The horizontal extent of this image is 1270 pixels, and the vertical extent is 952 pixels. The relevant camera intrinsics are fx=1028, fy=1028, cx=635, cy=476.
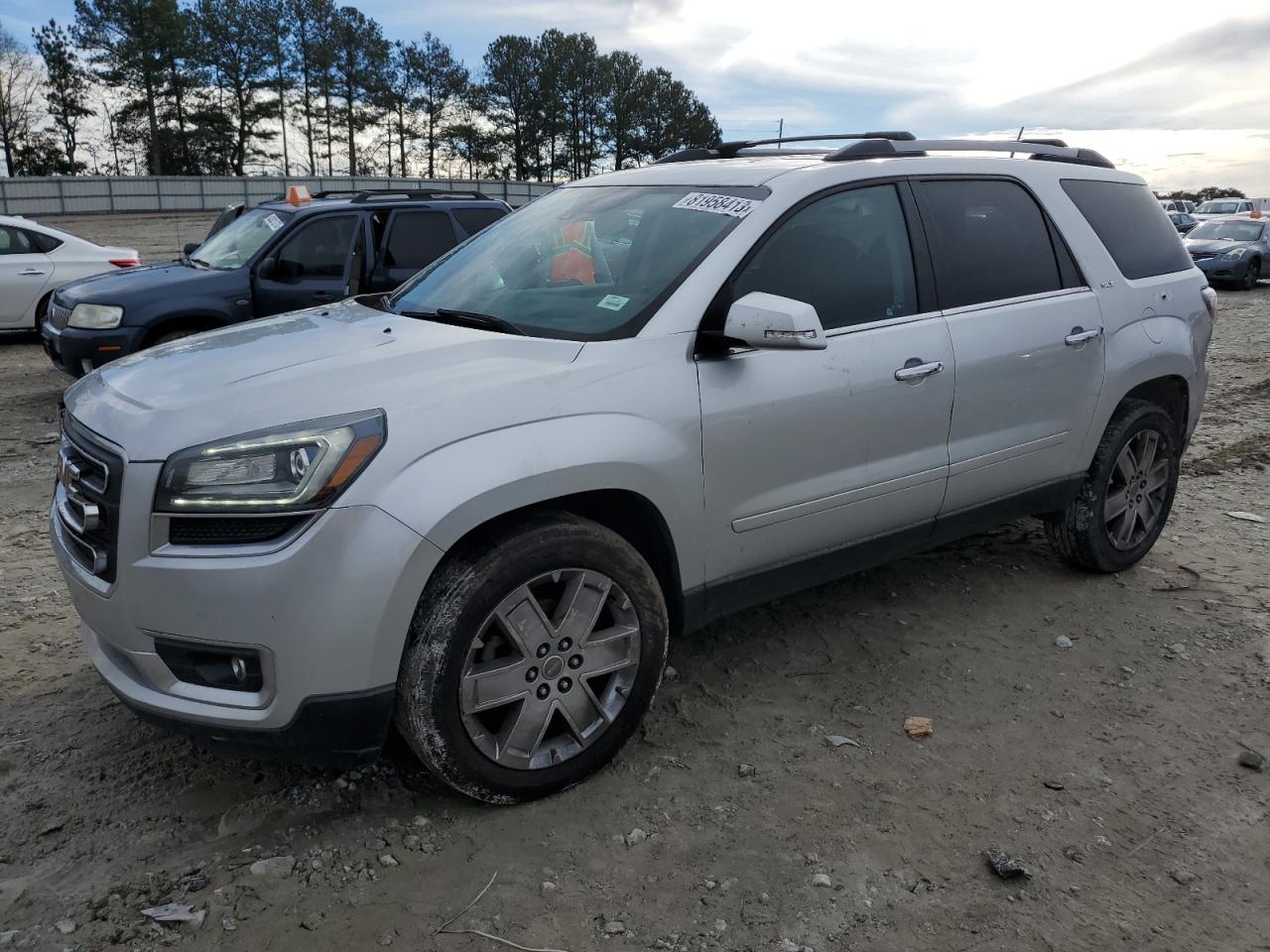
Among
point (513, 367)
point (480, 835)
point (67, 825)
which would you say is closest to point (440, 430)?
point (513, 367)

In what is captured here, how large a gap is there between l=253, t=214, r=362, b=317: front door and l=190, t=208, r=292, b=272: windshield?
0.94 ft

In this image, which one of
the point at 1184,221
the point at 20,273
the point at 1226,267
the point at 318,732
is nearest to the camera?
the point at 318,732

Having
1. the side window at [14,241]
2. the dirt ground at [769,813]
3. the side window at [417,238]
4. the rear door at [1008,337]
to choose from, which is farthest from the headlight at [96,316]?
the rear door at [1008,337]

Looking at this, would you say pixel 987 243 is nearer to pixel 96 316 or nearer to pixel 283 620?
→ pixel 283 620

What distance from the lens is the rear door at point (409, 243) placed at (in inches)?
342

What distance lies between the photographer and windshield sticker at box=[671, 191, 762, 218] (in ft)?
11.2

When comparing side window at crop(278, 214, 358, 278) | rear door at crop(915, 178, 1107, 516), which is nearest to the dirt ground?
rear door at crop(915, 178, 1107, 516)

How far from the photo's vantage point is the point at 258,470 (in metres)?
2.56

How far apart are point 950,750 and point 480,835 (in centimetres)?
155

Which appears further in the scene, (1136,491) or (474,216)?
(474,216)

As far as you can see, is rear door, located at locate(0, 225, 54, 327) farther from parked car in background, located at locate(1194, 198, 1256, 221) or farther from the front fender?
parked car in background, located at locate(1194, 198, 1256, 221)

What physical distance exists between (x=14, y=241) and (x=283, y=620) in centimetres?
1112

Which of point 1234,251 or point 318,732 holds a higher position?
point 1234,251

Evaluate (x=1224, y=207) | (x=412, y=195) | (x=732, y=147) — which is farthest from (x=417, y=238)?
(x=1224, y=207)
